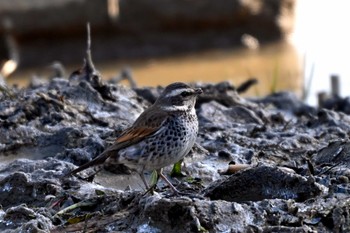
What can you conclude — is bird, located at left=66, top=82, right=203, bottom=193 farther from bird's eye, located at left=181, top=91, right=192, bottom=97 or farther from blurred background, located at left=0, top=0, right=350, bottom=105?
blurred background, located at left=0, top=0, right=350, bottom=105

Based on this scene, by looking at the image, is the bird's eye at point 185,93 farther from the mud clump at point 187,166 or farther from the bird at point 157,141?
the mud clump at point 187,166

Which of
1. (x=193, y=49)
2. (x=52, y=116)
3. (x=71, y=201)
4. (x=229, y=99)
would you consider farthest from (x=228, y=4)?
(x=71, y=201)

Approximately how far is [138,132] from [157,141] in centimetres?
18

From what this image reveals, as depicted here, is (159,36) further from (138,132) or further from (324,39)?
(138,132)

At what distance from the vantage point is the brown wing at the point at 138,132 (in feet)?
A: 24.2

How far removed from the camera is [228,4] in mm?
17422

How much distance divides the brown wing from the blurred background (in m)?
8.79

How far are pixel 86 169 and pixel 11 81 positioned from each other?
332 inches

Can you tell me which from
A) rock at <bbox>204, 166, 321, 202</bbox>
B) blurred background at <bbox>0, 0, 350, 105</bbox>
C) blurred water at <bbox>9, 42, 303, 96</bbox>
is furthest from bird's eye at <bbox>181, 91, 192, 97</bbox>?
blurred background at <bbox>0, 0, 350, 105</bbox>

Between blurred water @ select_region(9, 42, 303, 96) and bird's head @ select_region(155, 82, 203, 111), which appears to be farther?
blurred water @ select_region(9, 42, 303, 96)

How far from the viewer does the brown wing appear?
7.36 meters

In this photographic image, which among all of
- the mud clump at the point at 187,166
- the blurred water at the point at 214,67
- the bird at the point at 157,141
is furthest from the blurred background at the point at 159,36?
the bird at the point at 157,141

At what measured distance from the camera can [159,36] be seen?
57.4 feet

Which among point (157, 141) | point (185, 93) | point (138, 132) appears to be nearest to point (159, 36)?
point (185, 93)
